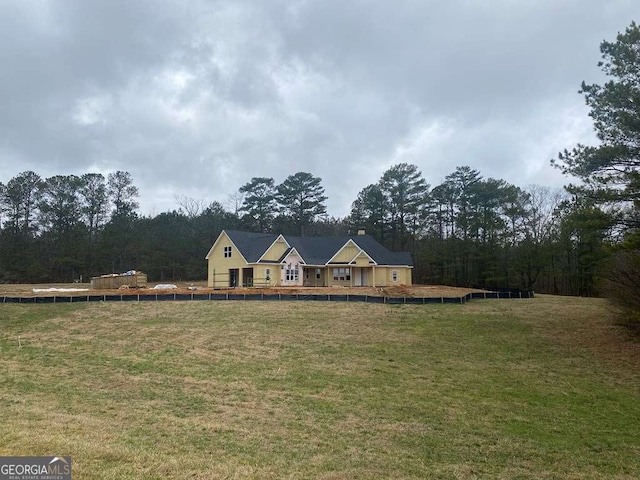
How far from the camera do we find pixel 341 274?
40344 millimetres

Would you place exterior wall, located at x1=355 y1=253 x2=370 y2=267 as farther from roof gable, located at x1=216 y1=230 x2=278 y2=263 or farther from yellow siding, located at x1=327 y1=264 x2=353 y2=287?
roof gable, located at x1=216 y1=230 x2=278 y2=263

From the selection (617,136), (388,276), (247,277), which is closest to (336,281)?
(388,276)

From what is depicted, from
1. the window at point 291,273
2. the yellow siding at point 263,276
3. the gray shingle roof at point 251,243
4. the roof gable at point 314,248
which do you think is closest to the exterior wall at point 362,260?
the roof gable at point 314,248

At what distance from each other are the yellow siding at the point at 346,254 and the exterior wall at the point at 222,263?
7.85 m

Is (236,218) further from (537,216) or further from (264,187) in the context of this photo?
(537,216)

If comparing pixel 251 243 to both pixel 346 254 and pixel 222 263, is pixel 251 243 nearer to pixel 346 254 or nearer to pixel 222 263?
pixel 222 263

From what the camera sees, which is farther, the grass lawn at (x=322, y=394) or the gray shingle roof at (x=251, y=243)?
the gray shingle roof at (x=251, y=243)

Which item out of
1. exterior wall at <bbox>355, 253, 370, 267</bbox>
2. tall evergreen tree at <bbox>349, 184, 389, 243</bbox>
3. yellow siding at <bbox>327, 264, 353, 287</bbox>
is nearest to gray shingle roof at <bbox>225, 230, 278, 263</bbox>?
yellow siding at <bbox>327, 264, 353, 287</bbox>

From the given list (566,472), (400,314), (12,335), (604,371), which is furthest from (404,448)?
(12,335)

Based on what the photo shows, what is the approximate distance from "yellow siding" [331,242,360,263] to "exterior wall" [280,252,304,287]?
9.57 ft

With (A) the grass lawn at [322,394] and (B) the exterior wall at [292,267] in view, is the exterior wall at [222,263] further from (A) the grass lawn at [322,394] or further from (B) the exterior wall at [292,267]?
(A) the grass lawn at [322,394]

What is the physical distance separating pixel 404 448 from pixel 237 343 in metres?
10.3

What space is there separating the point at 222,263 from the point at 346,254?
1040cm

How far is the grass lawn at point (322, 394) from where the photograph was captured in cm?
679
